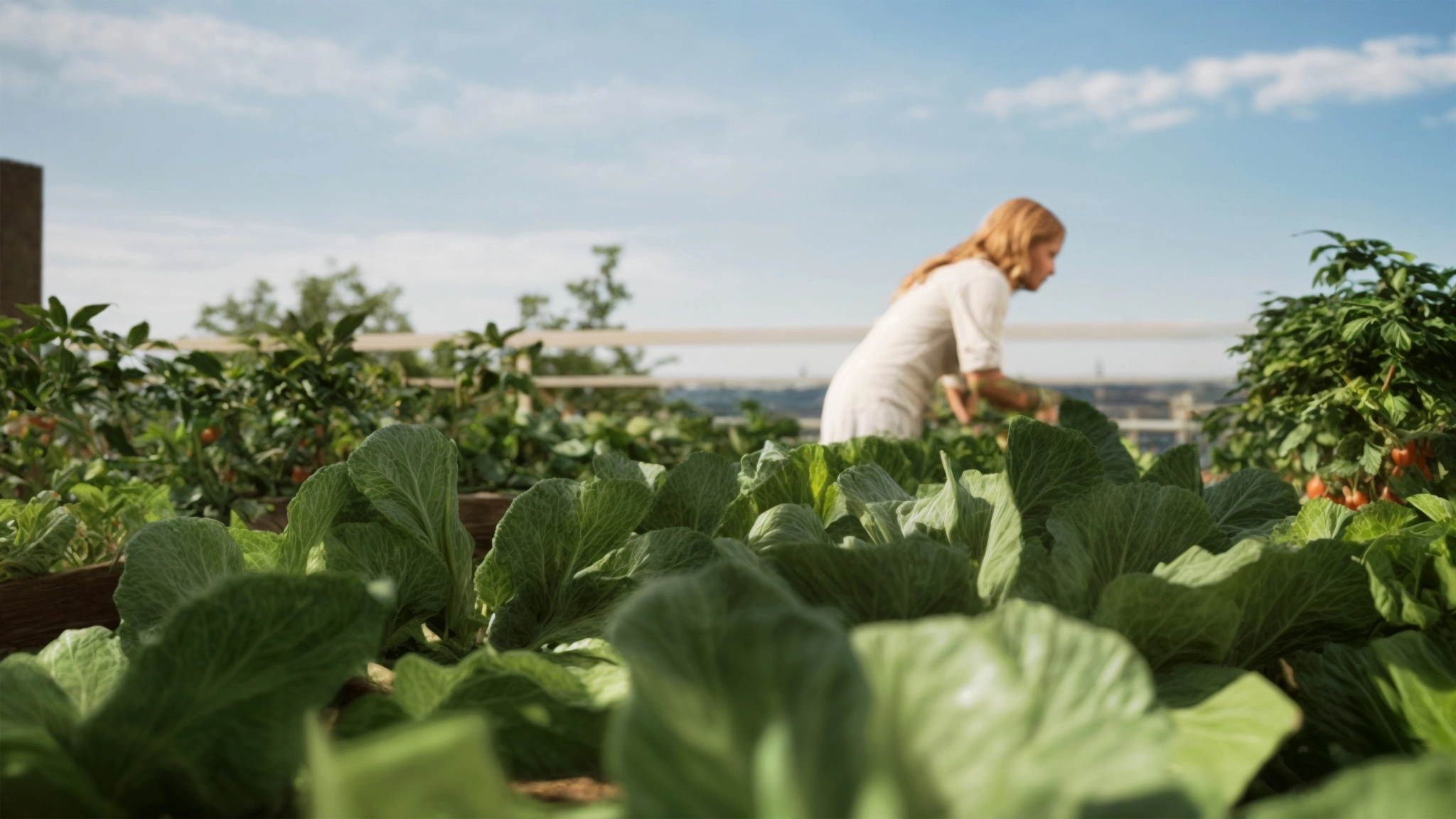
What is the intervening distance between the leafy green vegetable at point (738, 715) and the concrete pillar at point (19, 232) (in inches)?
169

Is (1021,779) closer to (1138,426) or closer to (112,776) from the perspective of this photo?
(112,776)

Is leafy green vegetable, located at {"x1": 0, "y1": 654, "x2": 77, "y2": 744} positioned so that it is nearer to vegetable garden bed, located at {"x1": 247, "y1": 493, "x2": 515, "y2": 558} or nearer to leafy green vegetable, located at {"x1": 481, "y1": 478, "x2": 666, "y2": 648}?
leafy green vegetable, located at {"x1": 481, "y1": 478, "x2": 666, "y2": 648}

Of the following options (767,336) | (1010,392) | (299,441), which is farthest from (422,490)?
(767,336)

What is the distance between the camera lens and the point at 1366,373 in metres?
0.91

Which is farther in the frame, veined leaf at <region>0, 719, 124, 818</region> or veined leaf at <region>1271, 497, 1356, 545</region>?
veined leaf at <region>1271, 497, 1356, 545</region>

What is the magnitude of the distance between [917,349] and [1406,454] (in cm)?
171

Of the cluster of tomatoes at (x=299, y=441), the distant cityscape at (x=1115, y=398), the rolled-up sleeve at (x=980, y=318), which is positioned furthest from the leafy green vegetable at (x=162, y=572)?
the distant cityscape at (x=1115, y=398)

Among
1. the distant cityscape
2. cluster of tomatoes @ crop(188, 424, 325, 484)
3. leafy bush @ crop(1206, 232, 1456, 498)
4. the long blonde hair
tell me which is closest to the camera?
leafy bush @ crop(1206, 232, 1456, 498)

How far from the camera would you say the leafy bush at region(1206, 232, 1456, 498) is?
82cm

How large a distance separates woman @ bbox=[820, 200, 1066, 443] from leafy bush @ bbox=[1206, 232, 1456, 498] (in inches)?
52.4

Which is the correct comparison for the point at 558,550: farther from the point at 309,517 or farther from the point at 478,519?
the point at 478,519

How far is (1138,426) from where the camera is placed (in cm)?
462

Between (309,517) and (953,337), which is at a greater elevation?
(953,337)

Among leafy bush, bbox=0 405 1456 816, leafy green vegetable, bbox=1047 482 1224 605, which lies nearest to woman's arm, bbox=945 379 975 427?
leafy bush, bbox=0 405 1456 816
